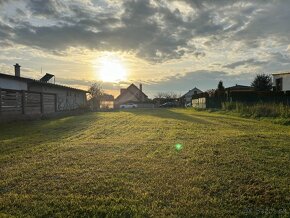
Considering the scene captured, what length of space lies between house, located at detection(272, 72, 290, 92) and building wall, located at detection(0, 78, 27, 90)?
35.5 metres

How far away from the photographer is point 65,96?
38.3 meters

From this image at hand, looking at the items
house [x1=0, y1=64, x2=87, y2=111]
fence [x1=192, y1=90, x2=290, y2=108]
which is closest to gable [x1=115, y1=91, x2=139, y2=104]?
house [x1=0, y1=64, x2=87, y2=111]

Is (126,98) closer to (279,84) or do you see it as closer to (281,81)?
(279,84)

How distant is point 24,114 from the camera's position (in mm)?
18281

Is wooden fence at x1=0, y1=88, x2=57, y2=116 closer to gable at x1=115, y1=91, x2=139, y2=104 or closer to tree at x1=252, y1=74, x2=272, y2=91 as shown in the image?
tree at x1=252, y1=74, x2=272, y2=91

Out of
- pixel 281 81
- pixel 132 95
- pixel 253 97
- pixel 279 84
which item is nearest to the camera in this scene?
pixel 253 97

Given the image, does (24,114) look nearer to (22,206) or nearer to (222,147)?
(222,147)

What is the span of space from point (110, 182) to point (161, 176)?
92 centimetres

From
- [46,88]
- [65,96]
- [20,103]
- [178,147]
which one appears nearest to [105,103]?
[65,96]

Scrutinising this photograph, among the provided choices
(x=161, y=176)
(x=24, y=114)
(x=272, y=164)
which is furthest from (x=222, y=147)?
(x=24, y=114)

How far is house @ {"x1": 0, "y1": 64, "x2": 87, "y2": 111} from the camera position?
22500 mm

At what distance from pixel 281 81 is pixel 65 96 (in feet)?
107

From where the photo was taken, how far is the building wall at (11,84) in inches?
844

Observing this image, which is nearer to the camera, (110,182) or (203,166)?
(110,182)
